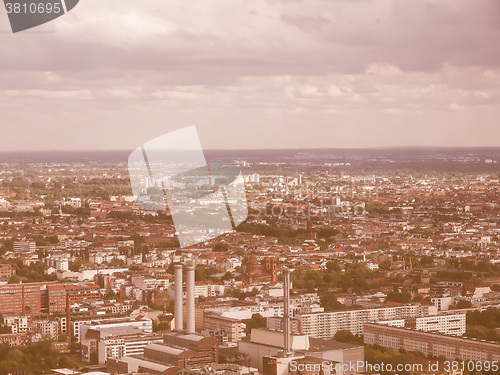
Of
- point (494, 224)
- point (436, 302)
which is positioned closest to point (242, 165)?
point (494, 224)

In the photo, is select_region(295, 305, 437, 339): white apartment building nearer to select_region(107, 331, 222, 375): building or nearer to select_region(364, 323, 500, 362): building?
select_region(364, 323, 500, 362): building

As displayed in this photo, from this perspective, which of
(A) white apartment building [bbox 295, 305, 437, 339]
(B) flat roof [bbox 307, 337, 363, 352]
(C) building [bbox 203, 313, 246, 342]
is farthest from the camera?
(A) white apartment building [bbox 295, 305, 437, 339]

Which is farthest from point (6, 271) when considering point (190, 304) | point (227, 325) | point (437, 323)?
point (437, 323)

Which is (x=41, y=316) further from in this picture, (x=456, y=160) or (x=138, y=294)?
(x=456, y=160)

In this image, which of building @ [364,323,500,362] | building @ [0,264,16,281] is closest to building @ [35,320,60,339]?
building @ [364,323,500,362]

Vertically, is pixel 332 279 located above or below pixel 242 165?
below
